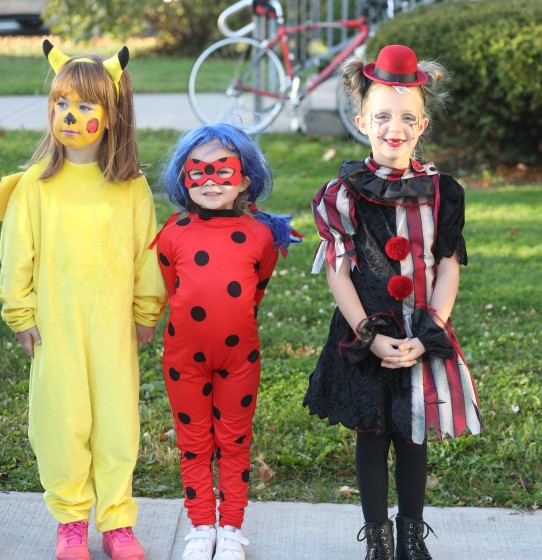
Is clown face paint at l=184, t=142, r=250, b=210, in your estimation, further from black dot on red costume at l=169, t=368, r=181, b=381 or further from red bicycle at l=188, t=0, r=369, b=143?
red bicycle at l=188, t=0, r=369, b=143

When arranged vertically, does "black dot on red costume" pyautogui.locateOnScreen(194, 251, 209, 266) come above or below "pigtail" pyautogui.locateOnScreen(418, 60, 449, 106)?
below

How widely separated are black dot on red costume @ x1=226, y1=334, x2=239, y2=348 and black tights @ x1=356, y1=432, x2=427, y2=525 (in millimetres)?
490

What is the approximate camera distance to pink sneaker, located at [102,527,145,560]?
3129 mm

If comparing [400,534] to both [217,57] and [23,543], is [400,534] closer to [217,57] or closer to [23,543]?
[23,543]

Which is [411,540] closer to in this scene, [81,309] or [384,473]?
[384,473]

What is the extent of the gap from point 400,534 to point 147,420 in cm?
142

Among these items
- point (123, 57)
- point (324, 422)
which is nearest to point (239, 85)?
point (324, 422)

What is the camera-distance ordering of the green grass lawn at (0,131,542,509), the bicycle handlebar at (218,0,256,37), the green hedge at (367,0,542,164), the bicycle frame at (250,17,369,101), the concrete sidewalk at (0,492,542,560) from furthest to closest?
1. the bicycle handlebar at (218,0,256,37)
2. the bicycle frame at (250,17,369,101)
3. the green hedge at (367,0,542,164)
4. the green grass lawn at (0,131,542,509)
5. the concrete sidewalk at (0,492,542,560)

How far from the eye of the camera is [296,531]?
3.40 meters

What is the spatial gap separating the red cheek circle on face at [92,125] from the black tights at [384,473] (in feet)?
4.12

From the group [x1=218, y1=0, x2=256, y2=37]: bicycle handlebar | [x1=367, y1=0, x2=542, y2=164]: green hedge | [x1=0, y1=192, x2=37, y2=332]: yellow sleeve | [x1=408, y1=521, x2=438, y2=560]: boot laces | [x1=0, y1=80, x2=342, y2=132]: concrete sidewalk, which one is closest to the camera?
[x1=0, y1=192, x2=37, y2=332]: yellow sleeve

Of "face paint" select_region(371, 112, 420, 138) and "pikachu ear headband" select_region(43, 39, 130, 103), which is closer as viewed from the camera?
"face paint" select_region(371, 112, 420, 138)

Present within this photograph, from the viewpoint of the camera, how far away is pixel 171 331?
309 centimetres

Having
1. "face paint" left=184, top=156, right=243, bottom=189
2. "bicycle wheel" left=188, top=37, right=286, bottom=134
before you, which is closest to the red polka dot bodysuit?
"face paint" left=184, top=156, right=243, bottom=189
